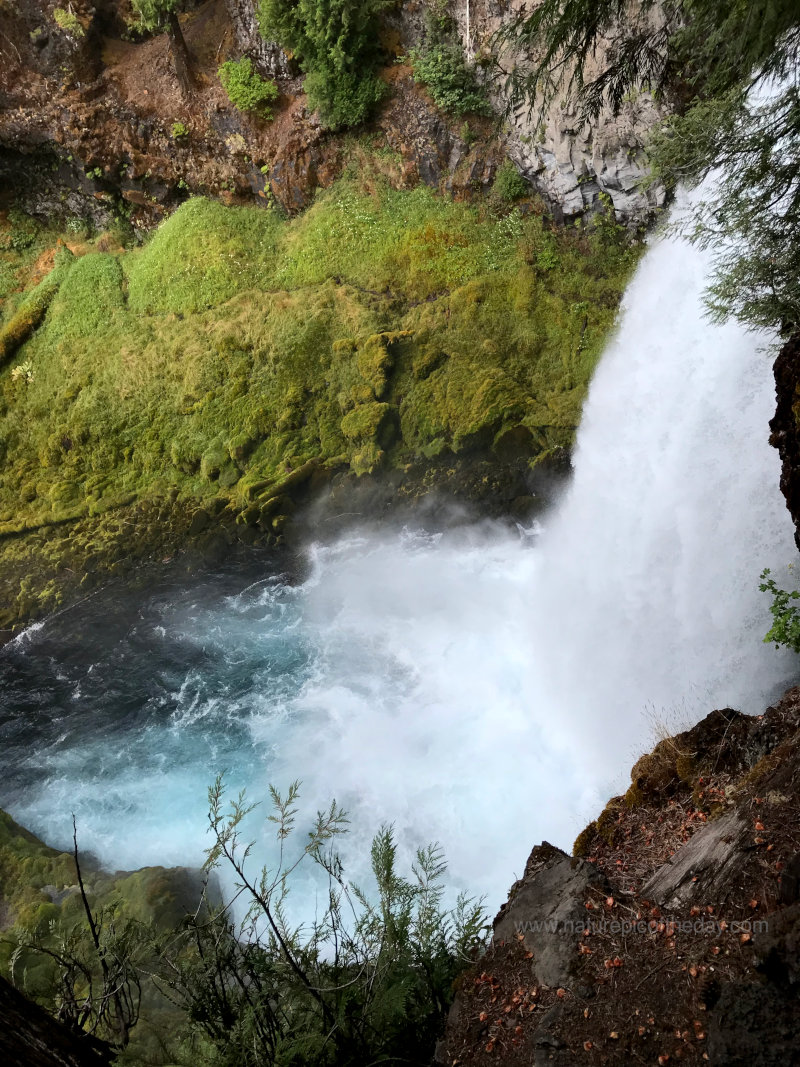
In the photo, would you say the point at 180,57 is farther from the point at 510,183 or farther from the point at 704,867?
the point at 704,867

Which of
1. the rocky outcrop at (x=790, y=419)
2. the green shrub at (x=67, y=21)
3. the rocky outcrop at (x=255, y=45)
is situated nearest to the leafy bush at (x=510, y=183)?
the rocky outcrop at (x=255, y=45)

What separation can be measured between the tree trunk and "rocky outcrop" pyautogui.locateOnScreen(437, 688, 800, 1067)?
675 inches

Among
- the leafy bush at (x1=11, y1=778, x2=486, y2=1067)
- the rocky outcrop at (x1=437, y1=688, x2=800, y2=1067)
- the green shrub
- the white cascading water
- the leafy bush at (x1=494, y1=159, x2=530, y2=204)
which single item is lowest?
the leafy bush at (x1=11, y1=778, x2=486, y2=1067)

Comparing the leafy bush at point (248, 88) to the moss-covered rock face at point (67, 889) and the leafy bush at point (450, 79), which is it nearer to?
the leafy bush at point (450, 79)

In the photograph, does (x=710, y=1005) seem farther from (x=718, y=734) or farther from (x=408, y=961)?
(x=718, y=734)

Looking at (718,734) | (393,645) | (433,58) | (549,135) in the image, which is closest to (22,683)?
(393,645)

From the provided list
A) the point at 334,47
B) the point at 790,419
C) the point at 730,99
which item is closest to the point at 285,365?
the point at 334,47

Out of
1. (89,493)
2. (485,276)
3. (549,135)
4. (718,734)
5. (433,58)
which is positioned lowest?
(718,734)

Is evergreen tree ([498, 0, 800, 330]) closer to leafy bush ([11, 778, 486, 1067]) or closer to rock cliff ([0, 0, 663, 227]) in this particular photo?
leafy bush ([11, 778, 486, 1067])

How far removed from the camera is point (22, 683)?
419 inches

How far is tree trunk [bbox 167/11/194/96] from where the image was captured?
14234mm

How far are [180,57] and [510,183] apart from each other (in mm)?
8082

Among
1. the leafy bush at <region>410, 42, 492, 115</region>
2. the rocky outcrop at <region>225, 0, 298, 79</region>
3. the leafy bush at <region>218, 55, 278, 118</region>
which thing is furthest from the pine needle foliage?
the rocky outcrop at <region>225, 0, 298, 79</region>

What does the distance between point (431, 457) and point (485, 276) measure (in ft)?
12.9
